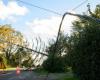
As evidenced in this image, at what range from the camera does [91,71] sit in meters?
14.3

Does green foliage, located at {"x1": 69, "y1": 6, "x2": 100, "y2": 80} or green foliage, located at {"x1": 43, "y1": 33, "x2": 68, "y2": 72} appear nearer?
green foliage, located at {"x1": 43, "y1": 33, "x2": 68, "y2": 72}

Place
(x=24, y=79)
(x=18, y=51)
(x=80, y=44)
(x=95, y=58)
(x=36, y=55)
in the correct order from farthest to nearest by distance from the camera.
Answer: (x=24, y=79) → (x=80, y=44) → (x=95, y=58) → (x=18, y=51) → (x=36, y=55)

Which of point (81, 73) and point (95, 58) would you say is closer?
point (95, 58)

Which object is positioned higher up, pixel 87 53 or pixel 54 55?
pixel 87 53

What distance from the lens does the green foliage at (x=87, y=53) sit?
1394 cm

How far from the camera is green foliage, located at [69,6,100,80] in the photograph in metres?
13.9

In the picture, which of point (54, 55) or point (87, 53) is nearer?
point (54, 55)

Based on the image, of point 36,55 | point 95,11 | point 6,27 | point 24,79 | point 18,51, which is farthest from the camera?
point 6,27

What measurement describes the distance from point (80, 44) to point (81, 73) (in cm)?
126

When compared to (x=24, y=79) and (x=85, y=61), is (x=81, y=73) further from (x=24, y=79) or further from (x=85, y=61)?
(x=24, y=79)

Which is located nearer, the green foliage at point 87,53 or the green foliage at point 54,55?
the green foliage at point 54,55

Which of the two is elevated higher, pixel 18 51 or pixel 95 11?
pixel 95 11

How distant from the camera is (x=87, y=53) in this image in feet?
46.8

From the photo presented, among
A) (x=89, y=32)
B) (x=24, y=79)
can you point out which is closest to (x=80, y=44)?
(x=89, y=32)
